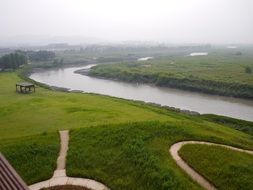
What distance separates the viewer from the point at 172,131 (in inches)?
751

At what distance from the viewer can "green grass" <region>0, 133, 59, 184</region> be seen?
15627 millimetres

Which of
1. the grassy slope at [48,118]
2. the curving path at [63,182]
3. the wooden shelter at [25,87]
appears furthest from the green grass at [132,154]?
the wooden shelter at [25,87]

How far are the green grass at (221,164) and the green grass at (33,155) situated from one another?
704cm

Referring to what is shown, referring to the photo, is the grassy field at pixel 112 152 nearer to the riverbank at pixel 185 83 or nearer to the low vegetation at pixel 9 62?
the riverbank at pixel 185 83

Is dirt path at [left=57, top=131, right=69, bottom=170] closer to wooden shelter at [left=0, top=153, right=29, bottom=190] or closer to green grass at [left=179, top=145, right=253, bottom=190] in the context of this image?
green grass at [left=179, top=145, right=253, bottom=190]

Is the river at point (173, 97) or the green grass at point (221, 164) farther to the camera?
the river at point (173, 97)

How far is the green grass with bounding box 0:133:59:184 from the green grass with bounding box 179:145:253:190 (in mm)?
7039

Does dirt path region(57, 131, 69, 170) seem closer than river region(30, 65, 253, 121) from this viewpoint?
Yes

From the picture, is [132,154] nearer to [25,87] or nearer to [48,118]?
[48,118]

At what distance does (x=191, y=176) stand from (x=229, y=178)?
1675mm

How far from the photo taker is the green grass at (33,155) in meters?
15.6

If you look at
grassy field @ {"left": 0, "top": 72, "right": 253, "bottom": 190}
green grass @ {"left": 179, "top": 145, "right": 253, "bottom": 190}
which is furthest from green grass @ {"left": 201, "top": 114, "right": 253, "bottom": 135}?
green grass @ {"left": 179, "top": 145, "right": 253, "bottom": 190}

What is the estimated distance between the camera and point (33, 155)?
17.3m

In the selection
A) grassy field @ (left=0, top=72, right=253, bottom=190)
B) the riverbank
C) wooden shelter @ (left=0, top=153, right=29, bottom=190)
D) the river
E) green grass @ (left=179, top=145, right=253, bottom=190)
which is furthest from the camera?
the riverbank
